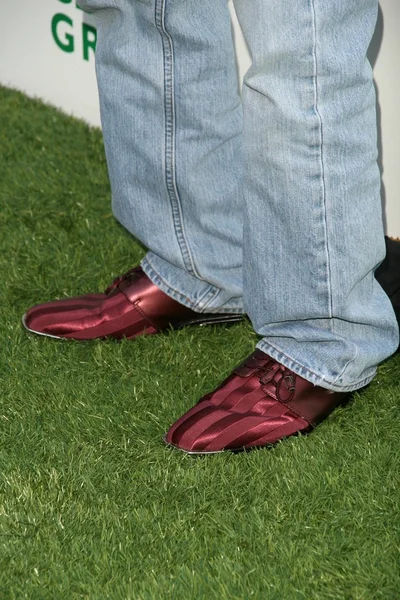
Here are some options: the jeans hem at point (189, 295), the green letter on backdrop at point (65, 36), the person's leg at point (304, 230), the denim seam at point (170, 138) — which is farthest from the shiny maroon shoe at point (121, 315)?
the green letter on backdrop at point (65, 36)

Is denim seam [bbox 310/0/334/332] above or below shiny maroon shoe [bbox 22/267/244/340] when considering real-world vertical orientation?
above

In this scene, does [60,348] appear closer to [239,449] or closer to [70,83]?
[239,449]

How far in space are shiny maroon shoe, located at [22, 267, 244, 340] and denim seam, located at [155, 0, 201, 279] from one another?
0.15 meters

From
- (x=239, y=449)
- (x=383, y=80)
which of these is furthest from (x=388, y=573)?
(x=383, y=80)

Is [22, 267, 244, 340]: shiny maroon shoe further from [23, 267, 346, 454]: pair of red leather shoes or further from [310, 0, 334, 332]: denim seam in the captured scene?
[310, 0, 334, 332]: denim seam

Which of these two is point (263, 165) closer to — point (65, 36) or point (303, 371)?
point (303, 371)

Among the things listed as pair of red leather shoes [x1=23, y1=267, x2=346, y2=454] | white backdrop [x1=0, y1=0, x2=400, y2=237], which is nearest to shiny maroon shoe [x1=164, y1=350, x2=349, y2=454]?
pair of red leather shoes [x1=23, y1=267, x2=346, y2=454]

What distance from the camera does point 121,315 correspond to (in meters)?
2.27

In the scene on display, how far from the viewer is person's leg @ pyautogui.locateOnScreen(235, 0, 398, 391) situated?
161 cm

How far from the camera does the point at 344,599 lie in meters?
1.53

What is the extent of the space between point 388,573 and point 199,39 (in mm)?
1099

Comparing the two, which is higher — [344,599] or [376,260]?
[376,260]

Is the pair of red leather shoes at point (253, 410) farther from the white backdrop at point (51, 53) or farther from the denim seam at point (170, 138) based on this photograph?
the white backdrop at point (51, 53)

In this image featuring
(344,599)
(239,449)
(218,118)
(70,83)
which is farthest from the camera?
(70,83)
